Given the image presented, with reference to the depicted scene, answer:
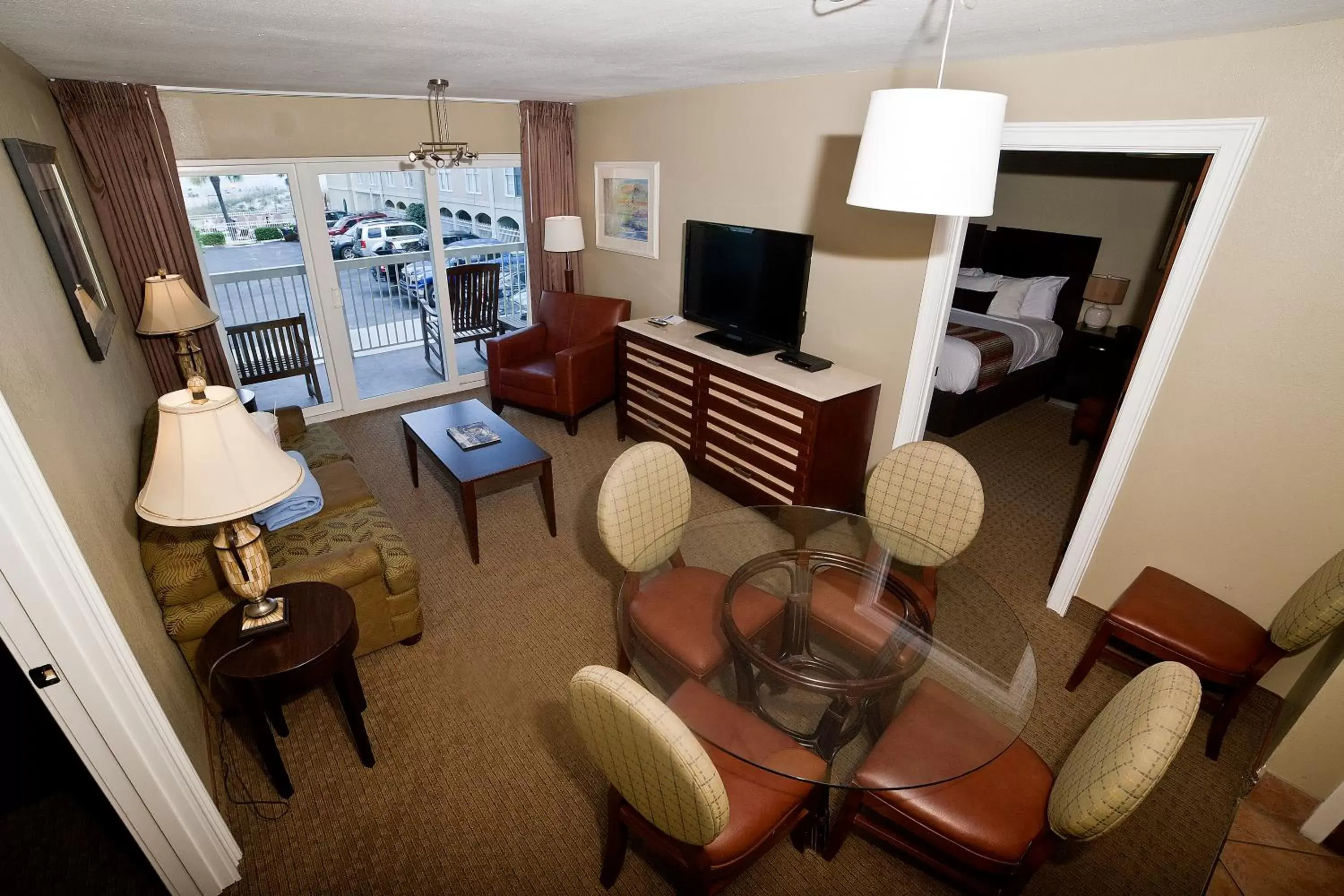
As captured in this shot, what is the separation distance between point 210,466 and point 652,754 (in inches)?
52.1

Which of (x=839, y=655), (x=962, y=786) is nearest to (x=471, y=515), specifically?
(x=839, y=655)

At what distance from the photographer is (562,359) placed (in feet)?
14.3

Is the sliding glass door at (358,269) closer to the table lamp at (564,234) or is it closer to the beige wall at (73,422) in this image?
the table lamp at (564,234)

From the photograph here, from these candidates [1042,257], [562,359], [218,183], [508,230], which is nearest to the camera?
[562,359]

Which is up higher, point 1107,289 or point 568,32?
point 568,32

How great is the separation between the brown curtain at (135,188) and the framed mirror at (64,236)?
834mm

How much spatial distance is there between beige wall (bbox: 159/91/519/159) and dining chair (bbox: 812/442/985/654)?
4.04 m

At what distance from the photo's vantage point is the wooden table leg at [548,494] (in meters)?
3.27

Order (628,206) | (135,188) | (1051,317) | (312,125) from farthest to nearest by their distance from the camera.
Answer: (1051,317)
(628,206)
(312,125)
(135,188)

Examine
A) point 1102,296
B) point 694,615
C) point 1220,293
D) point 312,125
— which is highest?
point 312,125

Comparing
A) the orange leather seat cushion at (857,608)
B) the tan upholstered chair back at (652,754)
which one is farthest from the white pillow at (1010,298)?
the tan upholstered chair back at (652,754)

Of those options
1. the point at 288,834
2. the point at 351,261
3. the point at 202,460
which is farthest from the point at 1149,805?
the point at 351,261

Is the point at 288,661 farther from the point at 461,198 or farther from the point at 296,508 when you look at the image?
the point at 461,198

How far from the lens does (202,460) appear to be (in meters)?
1.60
